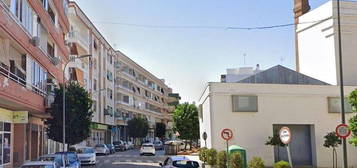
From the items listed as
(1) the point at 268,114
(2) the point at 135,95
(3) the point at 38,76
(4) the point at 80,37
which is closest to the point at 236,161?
(1) the point at 268,114

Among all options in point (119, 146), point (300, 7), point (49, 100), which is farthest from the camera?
point (119, 146)

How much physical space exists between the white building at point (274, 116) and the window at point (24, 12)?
38.5 ft

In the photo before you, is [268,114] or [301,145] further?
[301,145]

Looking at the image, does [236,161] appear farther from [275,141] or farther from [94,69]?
[94,69]

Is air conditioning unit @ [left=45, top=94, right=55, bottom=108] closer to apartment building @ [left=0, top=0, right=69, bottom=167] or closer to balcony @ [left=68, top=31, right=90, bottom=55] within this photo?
apartment building @ [left=0, top=0, right=69, bottom=167]

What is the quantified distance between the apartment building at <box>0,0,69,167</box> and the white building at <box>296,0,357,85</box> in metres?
20.4

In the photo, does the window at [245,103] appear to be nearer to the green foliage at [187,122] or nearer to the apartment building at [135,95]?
the green foliage at [187,122]

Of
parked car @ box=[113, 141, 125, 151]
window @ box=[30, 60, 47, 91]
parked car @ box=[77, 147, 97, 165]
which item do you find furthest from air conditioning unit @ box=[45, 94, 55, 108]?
parked car @ box=[113, 141, 125, 151]

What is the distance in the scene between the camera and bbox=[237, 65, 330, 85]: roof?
116ft

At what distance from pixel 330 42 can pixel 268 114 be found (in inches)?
368

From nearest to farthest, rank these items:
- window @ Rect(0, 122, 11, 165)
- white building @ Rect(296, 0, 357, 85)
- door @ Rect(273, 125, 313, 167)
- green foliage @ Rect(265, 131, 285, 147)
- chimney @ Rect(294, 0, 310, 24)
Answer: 1. window @ Rect(0, 122, 11, 165)
2. green foliage @ Rect(265, 131, 285, 147)
3. door @ Rect(273, 125, 313, 167)
4. white building @ Rect(296, 0, 357, 85)
5. chimney @ Rect(294, 0, 310, 24)

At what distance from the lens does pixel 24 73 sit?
1099 inches

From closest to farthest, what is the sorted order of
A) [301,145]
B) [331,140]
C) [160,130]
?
[331,140], [301,145], [160,130]

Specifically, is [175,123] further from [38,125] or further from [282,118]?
[282,118]
